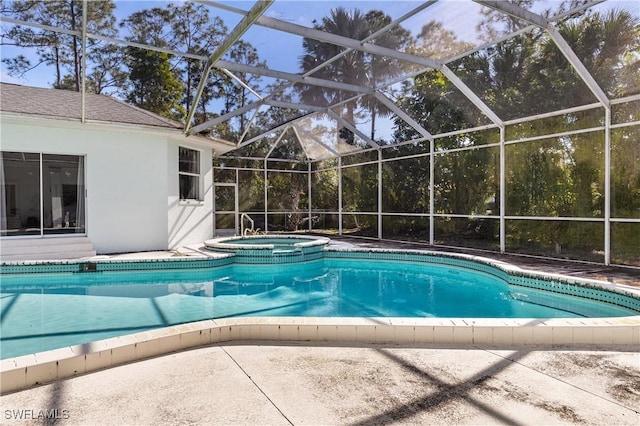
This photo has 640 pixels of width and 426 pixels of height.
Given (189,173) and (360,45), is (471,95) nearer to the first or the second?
(360,45)

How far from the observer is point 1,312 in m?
5.38

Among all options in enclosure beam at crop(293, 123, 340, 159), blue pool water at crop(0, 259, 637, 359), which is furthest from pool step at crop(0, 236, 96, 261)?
enclosure beam at crop(293, 123, 340, 159)

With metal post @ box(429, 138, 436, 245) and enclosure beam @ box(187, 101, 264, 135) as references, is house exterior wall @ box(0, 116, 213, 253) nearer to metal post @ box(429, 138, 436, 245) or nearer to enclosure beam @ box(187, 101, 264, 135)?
enclosure beam @ box(187, 101, 264, 135)

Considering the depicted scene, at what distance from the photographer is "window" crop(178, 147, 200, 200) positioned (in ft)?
34.8

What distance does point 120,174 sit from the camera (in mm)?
9383

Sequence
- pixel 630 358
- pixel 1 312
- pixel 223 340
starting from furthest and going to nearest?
1. pixel 1 312
2. pixel 223 340
3. pixel 630 358

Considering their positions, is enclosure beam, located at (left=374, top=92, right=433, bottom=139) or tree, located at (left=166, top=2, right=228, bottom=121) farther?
enclosure beam, located at (left=374, top=92, right=433, bottom=139)

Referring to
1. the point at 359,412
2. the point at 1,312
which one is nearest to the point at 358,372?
the point at 359,412

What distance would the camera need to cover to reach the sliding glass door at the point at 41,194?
28.5ft

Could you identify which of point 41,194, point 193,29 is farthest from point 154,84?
point 193,29

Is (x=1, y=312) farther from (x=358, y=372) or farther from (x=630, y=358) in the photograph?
(x=630, y=358)

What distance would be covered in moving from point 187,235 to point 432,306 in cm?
715

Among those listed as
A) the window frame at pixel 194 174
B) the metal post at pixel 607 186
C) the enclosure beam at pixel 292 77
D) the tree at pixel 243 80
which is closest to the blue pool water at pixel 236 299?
the metal post at pixel 607 186

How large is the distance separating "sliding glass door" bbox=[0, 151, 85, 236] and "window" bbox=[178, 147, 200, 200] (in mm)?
2280
